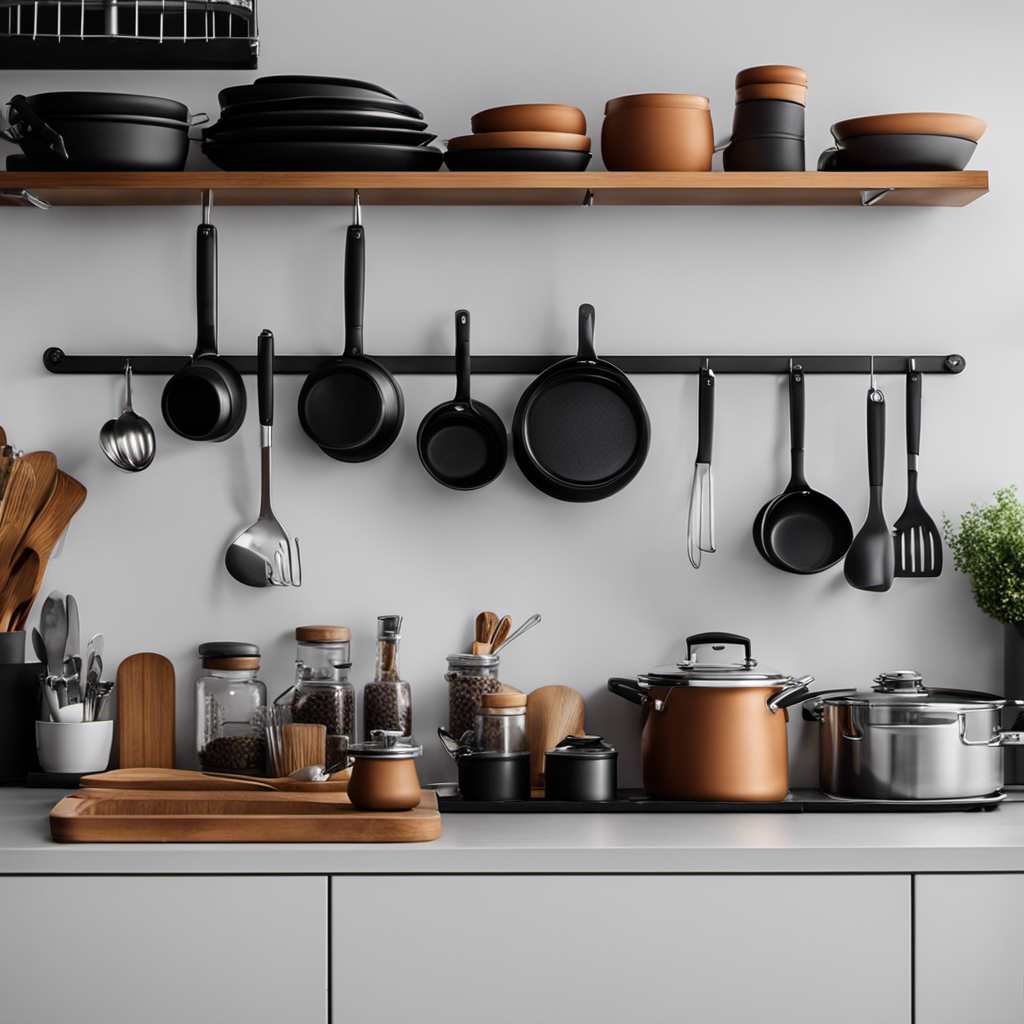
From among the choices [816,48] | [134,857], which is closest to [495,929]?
[134,857]

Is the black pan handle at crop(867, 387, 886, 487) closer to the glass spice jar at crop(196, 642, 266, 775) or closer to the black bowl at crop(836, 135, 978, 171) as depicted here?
the black bowl at crop(836, 135, 978, 171)

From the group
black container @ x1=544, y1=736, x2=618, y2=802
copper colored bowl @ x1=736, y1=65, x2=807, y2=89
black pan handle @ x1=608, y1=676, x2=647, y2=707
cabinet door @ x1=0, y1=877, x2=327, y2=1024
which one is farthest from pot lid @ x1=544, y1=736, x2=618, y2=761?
copper colored bowl @ x1=736, y1=65, x2=807, y2=89

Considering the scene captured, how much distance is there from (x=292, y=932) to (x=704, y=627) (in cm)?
87

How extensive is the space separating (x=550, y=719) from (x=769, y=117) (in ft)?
3.41

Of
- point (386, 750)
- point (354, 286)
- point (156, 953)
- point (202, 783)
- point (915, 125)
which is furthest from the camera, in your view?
A: point (354, 286)

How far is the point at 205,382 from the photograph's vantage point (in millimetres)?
1929

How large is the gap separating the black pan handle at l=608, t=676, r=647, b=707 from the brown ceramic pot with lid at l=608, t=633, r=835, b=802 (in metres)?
0.09

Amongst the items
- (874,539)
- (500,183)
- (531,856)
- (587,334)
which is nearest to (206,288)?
(500,183)

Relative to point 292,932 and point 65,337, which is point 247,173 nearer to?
point 65,337

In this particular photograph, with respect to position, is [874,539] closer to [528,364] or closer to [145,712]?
[528,364]

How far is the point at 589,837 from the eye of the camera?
5.05 feet

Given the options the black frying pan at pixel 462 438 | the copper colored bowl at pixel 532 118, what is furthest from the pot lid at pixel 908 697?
the copper colored bowl at pixel 532 118

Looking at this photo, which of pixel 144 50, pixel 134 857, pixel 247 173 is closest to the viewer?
pixel 134 857

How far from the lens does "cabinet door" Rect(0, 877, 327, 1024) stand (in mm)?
1448
